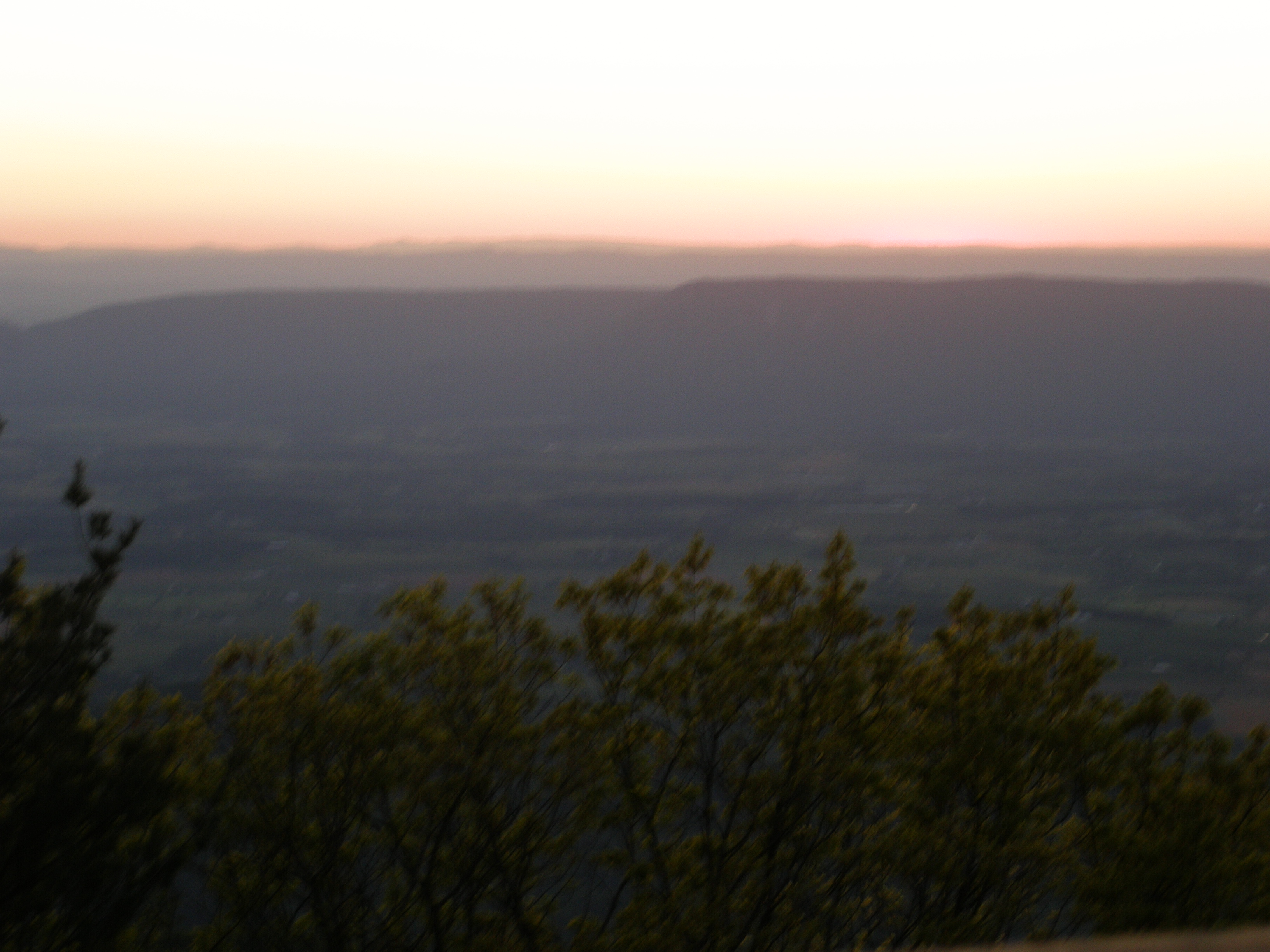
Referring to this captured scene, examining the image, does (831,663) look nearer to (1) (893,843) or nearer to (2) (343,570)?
(1) (893,843)

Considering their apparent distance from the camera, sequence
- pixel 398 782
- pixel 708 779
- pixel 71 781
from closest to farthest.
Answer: pixel 71 781 < pixel 398 782 < pixel 708 779

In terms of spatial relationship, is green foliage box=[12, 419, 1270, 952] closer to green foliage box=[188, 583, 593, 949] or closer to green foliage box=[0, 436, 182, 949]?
green foliage box=[188, 583, 593, 949]

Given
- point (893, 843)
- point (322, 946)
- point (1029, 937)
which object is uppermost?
point (893, 843)

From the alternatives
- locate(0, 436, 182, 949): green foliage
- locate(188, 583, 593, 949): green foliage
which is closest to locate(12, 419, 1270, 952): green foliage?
locate(188, 583, 593, 949): green foliage

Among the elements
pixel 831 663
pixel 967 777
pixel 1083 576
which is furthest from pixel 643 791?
pixel 1083 576

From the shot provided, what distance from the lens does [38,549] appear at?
527 ft

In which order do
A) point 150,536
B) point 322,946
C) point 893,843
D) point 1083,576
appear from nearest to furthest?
point 893,843, point 322,946, point 1083,576, point 150,536

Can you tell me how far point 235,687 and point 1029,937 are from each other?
10264 mm

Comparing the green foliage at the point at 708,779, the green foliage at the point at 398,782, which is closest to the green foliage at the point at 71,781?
the green foliage at the point at 708,779

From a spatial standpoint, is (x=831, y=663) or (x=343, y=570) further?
(x=343, y=570)

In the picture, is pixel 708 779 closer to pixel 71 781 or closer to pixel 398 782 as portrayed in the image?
pixel 398 782

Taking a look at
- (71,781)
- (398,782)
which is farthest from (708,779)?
(71,781)

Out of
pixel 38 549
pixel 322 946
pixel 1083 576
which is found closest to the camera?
pixel 322 946

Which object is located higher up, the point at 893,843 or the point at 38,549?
the point at 893,843
